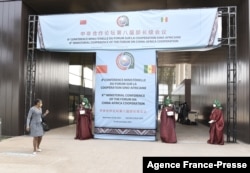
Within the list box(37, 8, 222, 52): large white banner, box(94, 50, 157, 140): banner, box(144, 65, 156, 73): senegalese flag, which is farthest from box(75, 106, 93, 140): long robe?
box(144, 65, 156, 73): senegalese flag

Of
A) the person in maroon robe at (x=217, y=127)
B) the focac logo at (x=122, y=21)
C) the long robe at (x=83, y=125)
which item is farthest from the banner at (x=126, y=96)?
the person in maroon robe at (x=217, y=127)

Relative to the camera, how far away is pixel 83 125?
13.8m

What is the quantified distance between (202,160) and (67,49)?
9318 millimetres

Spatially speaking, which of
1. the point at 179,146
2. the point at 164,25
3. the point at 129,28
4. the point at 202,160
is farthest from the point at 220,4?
the point at 202,160

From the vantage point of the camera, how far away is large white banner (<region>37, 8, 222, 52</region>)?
13.2 meters

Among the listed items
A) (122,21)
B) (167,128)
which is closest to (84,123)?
(167,128)

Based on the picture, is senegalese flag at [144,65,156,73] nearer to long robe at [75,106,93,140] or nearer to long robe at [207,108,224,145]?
long robe at [207,108,224,145]

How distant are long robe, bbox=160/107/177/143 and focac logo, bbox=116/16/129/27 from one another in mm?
3696

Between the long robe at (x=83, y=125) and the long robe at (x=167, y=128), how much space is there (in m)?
2.93

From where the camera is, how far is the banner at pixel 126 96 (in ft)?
44.0

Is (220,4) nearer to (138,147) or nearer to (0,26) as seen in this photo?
(138,147)

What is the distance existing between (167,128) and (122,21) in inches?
179

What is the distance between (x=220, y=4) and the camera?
15031mm

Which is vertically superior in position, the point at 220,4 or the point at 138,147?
the point at 220,4
